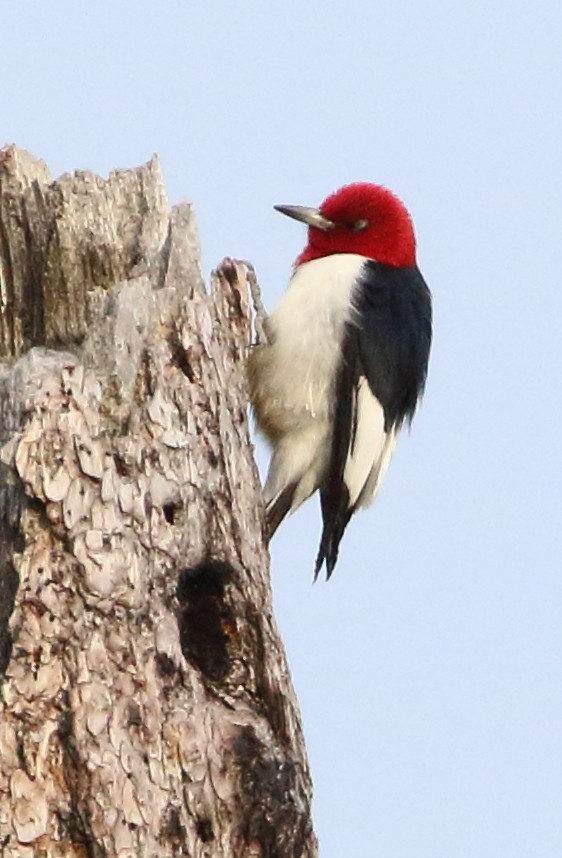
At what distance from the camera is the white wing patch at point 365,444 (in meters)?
5.39

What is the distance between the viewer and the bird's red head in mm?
5855

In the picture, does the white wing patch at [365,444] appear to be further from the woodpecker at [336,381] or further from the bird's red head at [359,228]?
the bird's red head at [359,228]

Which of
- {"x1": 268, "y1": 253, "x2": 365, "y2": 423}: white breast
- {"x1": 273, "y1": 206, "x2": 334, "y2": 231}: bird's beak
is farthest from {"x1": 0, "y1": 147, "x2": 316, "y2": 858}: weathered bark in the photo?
{"x1": 273, "y1": 206, "x2": 334, "y2": 231}: bird's beak

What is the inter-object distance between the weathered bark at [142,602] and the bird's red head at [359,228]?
1494mm

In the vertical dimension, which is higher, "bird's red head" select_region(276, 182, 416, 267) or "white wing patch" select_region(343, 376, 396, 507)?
"bird's red head" select_region(276, 182, 416, 267)

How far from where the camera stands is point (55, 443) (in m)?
3.91

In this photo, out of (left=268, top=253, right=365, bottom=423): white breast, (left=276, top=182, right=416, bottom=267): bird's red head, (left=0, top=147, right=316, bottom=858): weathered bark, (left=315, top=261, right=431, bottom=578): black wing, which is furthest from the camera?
(left=276, top=182, right=416, bottom=267): bird's red head

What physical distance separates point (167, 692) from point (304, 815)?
1.54 feet

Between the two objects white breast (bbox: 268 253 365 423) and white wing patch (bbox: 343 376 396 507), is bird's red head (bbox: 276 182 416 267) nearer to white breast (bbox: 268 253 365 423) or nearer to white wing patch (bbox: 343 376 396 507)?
white breast (bbox: 268 253 365 423)

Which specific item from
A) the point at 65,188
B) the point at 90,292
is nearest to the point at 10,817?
the point at 90,292

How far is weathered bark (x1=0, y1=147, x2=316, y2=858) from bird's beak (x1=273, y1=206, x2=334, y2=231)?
1.49 metres

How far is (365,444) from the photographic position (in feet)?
17.9

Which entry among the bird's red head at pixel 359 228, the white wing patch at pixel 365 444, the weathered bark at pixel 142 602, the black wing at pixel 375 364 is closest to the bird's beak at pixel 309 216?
the bird's red head at pixel 359 228

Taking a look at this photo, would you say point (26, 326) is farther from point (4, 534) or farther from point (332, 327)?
point (332, 327)
